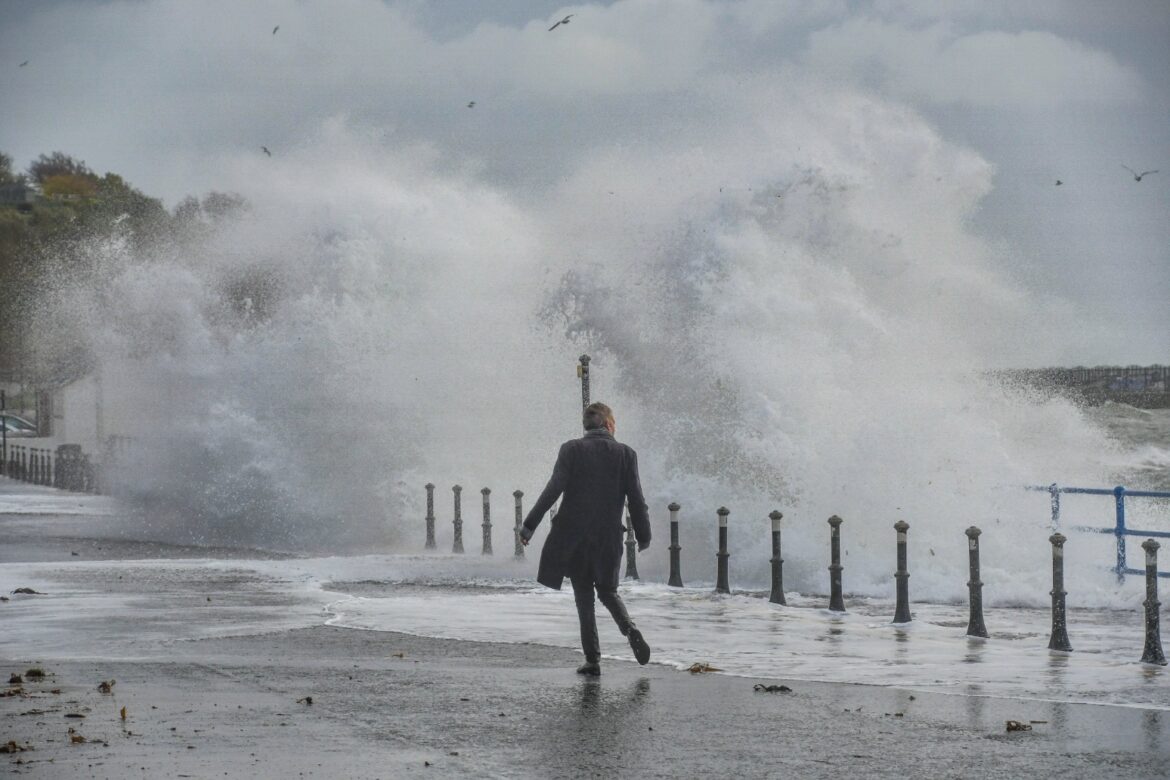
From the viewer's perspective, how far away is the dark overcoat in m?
11.6

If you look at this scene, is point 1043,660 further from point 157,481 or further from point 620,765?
point 157,481

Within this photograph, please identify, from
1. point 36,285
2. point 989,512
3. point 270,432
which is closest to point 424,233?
point 270,432

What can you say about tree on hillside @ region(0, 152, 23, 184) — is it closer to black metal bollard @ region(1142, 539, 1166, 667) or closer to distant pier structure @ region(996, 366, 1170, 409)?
distant pier structure @ region(996, 366, 1170, 409)

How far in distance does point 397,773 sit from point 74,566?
51.6 feet

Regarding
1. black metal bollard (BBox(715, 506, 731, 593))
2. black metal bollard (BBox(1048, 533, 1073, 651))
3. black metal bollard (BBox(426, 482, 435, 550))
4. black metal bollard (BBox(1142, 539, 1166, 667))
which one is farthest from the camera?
black metal bollard (BBox(426, 482, 435, 550))

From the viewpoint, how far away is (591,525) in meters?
11.6

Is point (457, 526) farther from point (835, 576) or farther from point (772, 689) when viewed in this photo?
point (772, 689)

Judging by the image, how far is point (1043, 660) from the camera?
42.7 ft

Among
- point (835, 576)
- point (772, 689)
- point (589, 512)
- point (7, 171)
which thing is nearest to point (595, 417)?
point (589, 512)

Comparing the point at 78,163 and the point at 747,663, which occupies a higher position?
the point at 78,163

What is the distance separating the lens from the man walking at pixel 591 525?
11.6 metres

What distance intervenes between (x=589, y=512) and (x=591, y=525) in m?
0.09

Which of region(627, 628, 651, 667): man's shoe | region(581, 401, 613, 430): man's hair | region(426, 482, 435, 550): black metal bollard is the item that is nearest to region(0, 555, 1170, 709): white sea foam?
region(627, 628, 651, 667): man's shoe

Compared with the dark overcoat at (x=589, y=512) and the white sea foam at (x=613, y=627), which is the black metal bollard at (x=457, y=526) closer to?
the white sea foam at (x=613, y=627)
